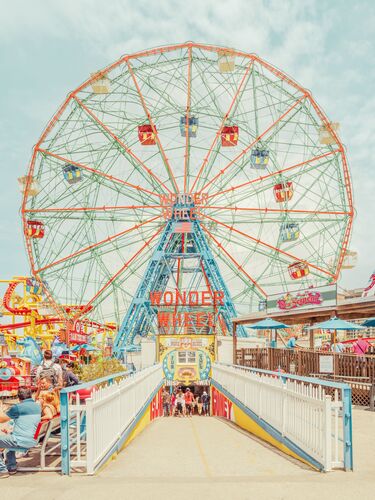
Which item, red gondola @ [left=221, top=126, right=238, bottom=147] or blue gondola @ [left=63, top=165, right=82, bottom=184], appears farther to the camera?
blue gondola @ [left=63, top=165, right=82, bottom=184]

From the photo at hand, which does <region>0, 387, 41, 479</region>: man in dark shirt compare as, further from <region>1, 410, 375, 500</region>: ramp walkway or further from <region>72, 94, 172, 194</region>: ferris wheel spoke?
<region>72, 94, 172, 194</region>: ferris wheel spoke

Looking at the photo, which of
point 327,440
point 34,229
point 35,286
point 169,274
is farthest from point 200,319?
point 327,440

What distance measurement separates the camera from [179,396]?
21.0m

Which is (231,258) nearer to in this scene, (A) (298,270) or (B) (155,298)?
(A) (298,270)

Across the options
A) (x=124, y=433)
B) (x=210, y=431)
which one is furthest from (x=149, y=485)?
(x=210, y=431)

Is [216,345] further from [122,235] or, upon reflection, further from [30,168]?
[30,168]

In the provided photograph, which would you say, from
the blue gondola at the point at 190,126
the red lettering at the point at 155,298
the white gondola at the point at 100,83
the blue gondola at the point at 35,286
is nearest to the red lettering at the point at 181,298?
the red lettering at the point at 155,298

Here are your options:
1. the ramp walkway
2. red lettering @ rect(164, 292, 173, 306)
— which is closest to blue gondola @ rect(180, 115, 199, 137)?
red lettering @ rect(164, 292, 173, 306)

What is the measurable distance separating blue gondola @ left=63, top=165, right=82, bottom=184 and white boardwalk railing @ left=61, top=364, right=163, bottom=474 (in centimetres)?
2159

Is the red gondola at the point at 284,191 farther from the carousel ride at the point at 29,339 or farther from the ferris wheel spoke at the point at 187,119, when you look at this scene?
the carousel ride at the point at 29,339

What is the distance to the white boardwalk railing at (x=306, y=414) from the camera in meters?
6.03

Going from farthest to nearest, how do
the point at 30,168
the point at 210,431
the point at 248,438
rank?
1. the point at 30,168
2. the point at 210,431
3. the point at 248,438

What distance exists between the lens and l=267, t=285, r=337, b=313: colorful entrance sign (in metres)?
17.7

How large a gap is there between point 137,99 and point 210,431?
2277cm
